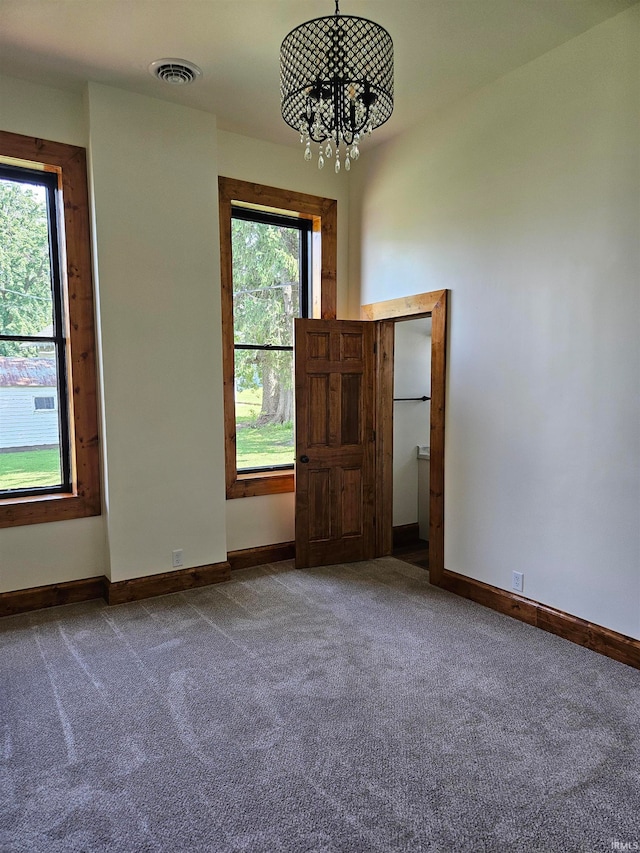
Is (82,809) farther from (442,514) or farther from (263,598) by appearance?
(442,514)

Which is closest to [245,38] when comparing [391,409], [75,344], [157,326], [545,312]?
[157,326]

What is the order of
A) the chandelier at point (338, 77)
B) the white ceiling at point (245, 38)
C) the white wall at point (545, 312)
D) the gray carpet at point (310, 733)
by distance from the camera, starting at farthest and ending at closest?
the white wall at point (545, 312) < the white ceiling at point (245, 38) < the chandelier at point (338, 77) < the gray carpet at point (310, 733)

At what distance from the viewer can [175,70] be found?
11.1 feet

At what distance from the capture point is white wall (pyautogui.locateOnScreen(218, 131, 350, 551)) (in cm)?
438

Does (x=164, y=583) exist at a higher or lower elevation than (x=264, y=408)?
lower

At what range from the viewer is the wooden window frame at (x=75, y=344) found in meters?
3.64

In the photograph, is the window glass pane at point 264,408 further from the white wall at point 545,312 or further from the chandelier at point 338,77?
the chandelier at point 338,77

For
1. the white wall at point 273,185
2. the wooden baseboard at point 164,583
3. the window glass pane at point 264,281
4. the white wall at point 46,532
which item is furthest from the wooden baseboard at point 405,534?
the white wall at point 46,532

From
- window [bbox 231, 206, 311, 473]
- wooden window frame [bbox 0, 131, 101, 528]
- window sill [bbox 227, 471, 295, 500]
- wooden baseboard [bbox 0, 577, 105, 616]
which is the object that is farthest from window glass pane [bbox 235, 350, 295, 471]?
wooden baseboard [bbox 0, 577, 105, 616]

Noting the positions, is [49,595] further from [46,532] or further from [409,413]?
[409,413]

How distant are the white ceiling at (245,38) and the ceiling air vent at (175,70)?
0.05 m

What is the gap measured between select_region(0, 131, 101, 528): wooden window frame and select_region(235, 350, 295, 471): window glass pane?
1198 millimetres

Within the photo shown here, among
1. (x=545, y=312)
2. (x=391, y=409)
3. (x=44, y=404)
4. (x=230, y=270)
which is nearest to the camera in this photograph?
(x=545, y=312)

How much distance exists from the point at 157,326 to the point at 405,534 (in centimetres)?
305
